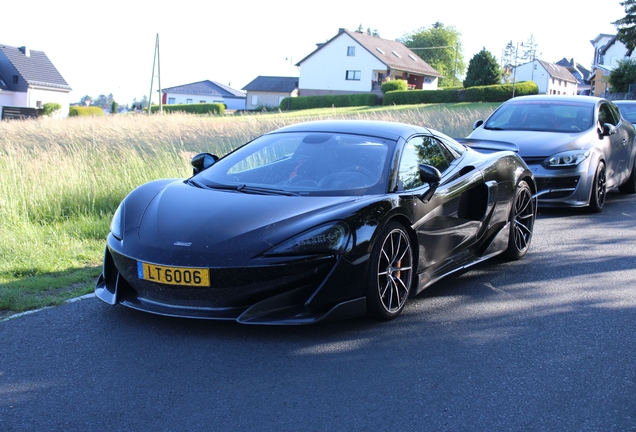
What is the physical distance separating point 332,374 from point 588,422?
4.29 ft

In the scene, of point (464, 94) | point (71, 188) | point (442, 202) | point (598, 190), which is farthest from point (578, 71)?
point (442, 202)

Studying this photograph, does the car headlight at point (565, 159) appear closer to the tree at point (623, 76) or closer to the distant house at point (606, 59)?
the tree at point (623, 76)

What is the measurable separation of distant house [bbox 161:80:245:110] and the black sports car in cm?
10565

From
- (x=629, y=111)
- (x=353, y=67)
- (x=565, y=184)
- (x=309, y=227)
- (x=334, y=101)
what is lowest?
(x=565, y=184)

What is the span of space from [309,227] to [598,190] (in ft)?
21.8

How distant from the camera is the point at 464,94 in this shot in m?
54.3

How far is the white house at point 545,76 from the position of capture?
110m

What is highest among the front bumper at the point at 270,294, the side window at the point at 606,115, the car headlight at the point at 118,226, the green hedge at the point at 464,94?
the green hedge at the point at 464,94

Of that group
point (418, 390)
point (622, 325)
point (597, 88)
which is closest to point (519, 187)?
point (622, 325)

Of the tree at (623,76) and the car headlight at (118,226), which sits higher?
the tree at (623,76)

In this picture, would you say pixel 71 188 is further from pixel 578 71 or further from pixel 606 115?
pixel 578 71

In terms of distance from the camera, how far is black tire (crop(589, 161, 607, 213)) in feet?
31.2

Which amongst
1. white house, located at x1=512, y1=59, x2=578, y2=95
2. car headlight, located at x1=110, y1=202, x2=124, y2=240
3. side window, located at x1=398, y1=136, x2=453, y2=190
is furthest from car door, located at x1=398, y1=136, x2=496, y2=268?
white house, located at x1=512, y1=59, x2=578, y2=95

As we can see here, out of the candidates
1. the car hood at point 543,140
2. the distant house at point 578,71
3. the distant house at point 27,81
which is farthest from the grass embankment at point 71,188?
the distant house at point 578,71
